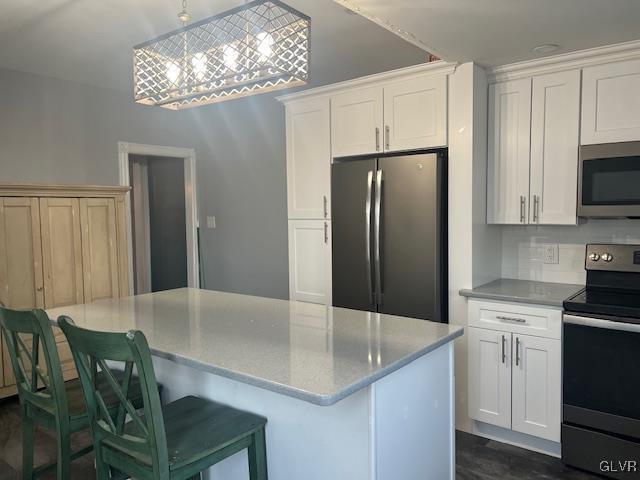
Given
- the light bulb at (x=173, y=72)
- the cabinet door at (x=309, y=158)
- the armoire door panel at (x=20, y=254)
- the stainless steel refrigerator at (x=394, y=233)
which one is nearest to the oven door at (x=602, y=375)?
the stainless steel refrigerator at (x=394, y=233)

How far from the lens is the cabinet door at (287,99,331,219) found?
11.0 ft

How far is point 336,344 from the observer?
1.70 metres

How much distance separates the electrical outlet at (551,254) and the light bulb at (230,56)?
2.16m

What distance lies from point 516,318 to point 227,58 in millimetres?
1940

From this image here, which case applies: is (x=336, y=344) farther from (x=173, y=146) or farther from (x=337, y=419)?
(x=173, y=146)

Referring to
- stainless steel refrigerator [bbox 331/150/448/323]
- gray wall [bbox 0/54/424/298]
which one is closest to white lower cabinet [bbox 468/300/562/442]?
stainless steel refrigerator [bbox 331/150/448/323]

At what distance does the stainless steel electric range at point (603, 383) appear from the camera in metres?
2.25

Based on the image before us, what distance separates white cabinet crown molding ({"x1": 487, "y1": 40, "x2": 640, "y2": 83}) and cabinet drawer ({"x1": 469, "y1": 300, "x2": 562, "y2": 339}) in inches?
51.4

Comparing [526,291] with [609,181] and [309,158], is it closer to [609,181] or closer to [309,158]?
[609,181]

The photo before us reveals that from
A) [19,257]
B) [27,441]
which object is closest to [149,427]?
[27,441]

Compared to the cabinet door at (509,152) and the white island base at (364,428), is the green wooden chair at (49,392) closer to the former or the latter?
the white island base at (364,428)

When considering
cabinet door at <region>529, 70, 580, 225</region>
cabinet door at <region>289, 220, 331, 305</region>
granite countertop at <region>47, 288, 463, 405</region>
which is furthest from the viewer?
cabinet door at <region>289, 220, 331, 305</region>

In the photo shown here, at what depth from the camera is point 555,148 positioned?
8.91ft

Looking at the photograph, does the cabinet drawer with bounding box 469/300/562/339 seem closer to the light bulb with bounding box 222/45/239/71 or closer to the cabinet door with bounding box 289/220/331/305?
the cabinet door with bounding box 289/220/331/305
